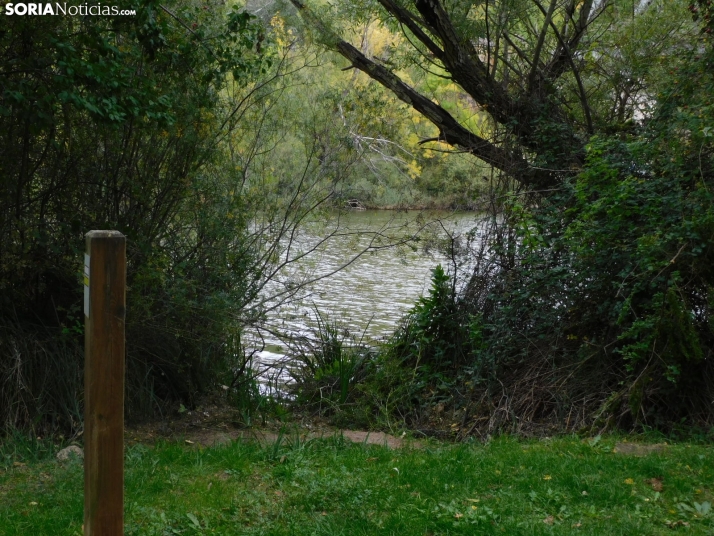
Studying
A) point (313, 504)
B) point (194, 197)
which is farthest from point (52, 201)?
point (313, 504)

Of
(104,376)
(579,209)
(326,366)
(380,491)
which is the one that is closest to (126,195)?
(326,366)

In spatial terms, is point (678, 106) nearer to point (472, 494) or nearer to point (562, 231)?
point (562, 231)

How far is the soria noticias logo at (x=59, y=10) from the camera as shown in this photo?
19.8 ft

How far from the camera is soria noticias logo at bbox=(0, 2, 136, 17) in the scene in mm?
6027

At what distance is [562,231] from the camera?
9336 mm

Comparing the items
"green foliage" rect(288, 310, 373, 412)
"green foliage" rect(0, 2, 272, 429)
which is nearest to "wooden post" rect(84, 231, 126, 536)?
"green foliage" rect(0, 2, 272, 429)

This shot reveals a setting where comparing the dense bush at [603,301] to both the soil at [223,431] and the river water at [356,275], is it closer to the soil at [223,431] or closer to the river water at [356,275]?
the river water at [356,275]

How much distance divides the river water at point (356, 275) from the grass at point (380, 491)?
3.57 m

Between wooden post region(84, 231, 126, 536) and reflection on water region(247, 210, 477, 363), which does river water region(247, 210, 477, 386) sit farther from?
wooden post region(84, 231, 126, 536)

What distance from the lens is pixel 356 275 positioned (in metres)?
16.2

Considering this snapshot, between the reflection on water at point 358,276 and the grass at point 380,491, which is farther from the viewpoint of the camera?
the reflection on water at point 358,276

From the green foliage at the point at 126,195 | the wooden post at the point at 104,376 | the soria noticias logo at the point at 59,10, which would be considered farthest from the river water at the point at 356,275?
the wooden post at the point at 104,376

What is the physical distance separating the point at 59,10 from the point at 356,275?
10.5 meters

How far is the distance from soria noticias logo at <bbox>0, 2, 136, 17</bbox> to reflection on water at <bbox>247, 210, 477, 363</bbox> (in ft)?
13.6
